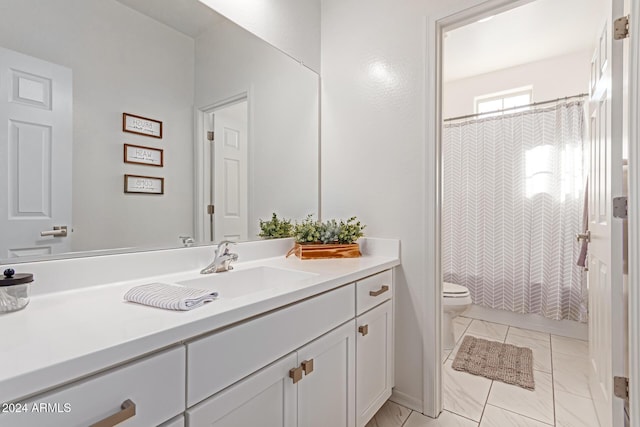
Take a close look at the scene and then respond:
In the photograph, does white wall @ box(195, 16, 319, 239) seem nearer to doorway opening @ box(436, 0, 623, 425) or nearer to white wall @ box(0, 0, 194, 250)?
white wall @ box(0, 0, 194, 250)

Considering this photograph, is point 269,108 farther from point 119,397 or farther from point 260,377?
point 119,397

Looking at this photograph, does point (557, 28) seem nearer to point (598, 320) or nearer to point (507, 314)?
point (598, 320)

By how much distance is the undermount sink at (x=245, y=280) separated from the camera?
1.25 meters

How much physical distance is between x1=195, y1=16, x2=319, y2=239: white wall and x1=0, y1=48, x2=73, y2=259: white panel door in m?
0.53

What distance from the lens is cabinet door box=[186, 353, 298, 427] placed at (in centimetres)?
76

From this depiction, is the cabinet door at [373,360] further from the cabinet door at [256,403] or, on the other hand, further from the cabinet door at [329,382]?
the cabinet door at [256,403]

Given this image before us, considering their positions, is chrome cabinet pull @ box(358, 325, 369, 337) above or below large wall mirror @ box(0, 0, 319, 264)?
below

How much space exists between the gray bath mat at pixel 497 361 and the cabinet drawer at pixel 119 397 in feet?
6.40

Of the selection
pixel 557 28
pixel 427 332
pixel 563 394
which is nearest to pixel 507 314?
pixel 563 394

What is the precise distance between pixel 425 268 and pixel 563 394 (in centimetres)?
111

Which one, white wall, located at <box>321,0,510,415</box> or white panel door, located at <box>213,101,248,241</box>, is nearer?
white panel door, located at <box>213,101,248,241</box>

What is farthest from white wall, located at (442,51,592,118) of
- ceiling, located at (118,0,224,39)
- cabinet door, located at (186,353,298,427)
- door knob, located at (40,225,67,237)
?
door knob, located at (40,225,67,237)

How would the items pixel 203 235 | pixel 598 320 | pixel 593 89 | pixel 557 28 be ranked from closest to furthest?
pixel 203 235 → pixel 598 320 → pixel 593 89 → pixel 557 28

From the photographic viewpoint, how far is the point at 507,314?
116 inches
